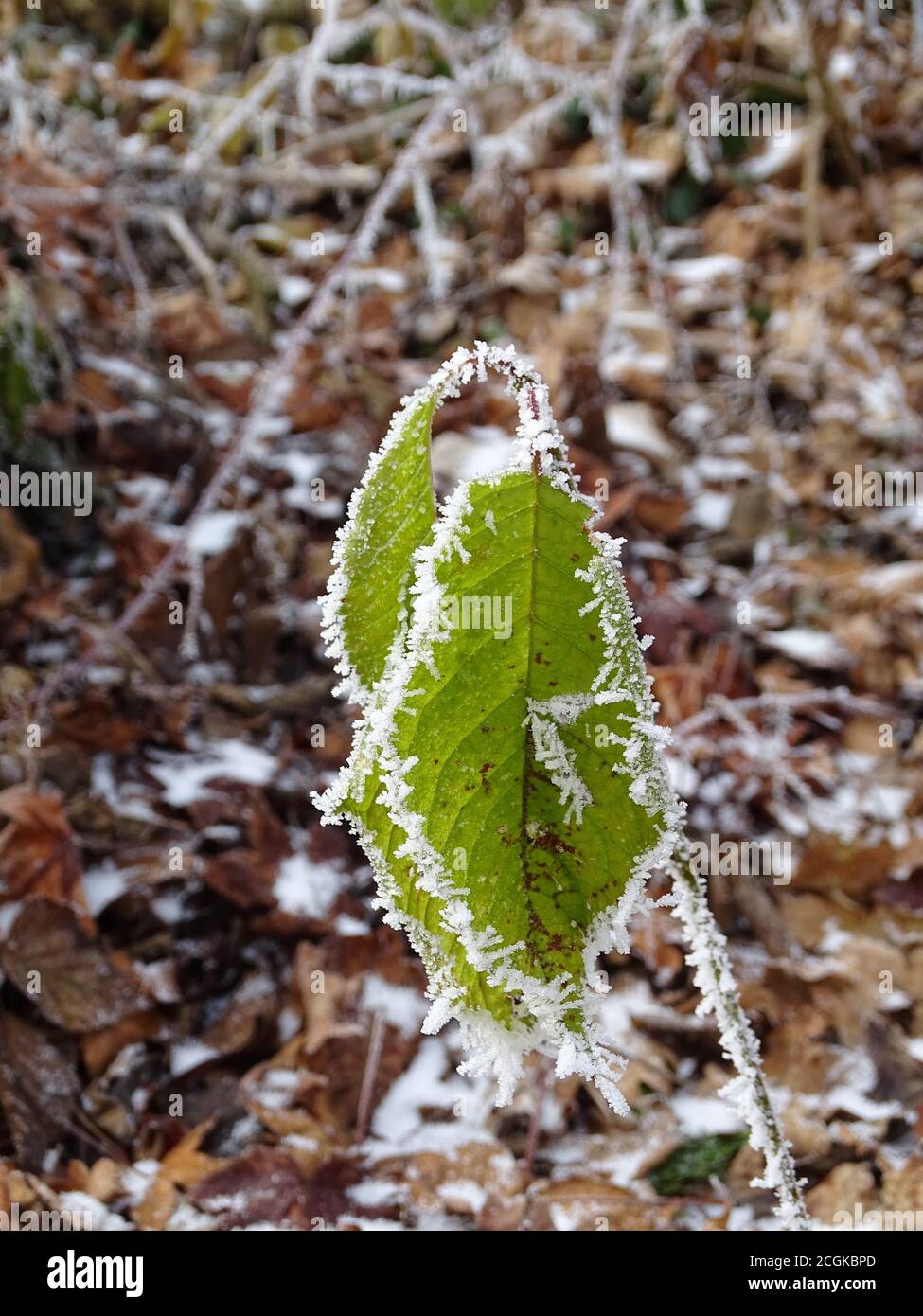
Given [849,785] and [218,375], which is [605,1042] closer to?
[849,785]

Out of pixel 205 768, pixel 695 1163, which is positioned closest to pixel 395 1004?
pixel 695 1163

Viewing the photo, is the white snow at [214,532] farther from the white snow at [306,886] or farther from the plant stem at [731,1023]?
the plant stem at [731,1023]

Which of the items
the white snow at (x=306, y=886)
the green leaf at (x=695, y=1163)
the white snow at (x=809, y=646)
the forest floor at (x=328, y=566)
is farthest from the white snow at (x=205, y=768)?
the white snow at (x=809, y=646)

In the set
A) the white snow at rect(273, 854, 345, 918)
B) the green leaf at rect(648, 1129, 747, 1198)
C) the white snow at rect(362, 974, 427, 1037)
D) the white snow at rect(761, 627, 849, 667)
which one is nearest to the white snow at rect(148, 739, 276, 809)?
the white snow at rect(273, 854, 345, 918)

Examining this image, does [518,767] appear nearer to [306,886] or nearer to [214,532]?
[306,886]

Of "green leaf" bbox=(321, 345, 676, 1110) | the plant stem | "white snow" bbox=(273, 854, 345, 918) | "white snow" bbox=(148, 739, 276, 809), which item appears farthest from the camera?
"white snow" bbox=(148, 739, 276, 809)

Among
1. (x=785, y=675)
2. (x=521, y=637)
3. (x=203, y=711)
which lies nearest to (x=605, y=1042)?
(x=521, y=637)

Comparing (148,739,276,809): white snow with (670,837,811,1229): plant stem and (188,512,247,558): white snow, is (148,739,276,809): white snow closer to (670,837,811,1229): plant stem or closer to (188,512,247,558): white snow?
(188,512,247,558): white snow
